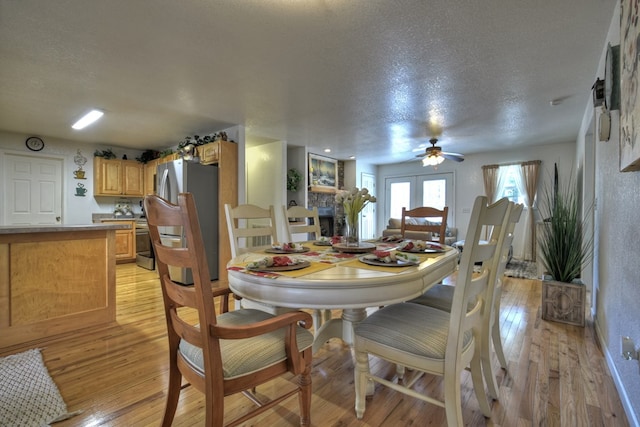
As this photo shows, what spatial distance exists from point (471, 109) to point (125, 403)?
440cm

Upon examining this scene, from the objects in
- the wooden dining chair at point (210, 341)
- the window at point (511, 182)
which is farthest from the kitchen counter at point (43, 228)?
the window at point (511, 182)

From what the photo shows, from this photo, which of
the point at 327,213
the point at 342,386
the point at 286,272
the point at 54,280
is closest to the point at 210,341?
the point at 286,272

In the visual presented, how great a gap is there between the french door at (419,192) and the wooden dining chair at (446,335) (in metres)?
6.25

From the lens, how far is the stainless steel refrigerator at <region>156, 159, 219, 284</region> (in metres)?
4.10

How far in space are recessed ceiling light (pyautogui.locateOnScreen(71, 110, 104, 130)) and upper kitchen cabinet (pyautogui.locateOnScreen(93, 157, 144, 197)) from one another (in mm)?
1254

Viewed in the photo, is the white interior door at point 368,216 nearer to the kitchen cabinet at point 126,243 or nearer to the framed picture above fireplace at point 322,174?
the framed picture above fireplace at point 322,174

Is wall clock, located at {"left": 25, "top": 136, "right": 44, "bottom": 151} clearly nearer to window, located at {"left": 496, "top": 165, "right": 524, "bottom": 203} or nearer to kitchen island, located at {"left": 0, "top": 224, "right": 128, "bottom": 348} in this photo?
kitchen island, located at {"left": 0, "top": 224, "right": 128, "bottom": 348}

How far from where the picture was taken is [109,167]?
5.71 metres

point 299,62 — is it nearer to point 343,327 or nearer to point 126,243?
point 343,327

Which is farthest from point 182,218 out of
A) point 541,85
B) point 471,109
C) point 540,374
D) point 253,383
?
point 471,109

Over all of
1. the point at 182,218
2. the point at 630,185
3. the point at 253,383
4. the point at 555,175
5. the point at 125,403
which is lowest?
the point at 125,403

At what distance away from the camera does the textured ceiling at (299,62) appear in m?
1.88

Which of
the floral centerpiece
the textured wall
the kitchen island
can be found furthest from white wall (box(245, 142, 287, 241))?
the textured wall

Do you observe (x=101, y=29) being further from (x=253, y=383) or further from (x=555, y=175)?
(x=555, y=175)
